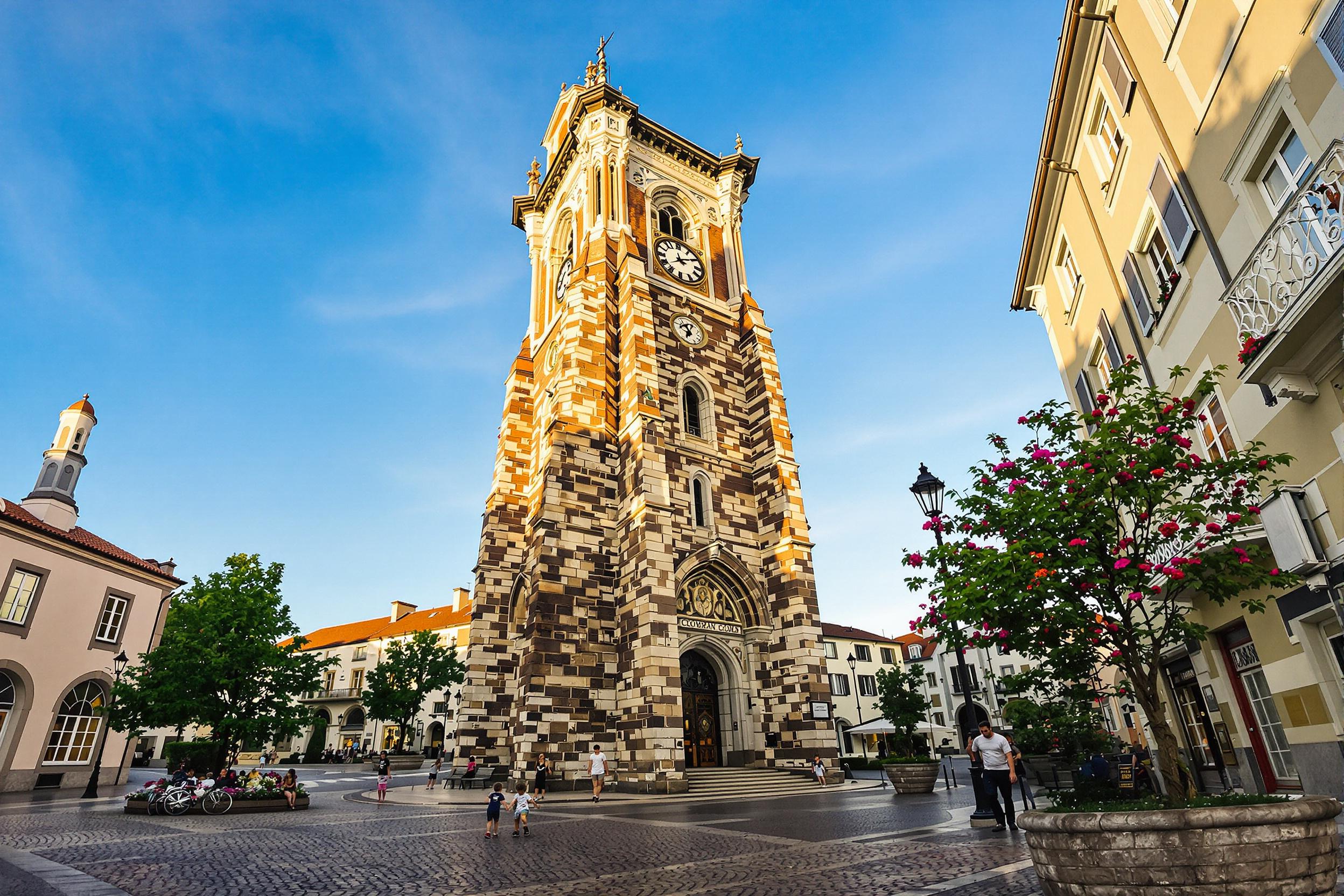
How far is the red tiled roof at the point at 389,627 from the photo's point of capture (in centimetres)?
6462

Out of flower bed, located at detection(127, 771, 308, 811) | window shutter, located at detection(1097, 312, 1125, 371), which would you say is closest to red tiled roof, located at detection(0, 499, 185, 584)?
flower bed, located at detection(127, 771, 308, 811)

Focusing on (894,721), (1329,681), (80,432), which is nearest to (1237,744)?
(1329,681)

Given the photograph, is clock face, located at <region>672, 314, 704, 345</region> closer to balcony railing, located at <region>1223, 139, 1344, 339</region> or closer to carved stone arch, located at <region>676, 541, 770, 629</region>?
carved stone arch, located at <region>676, 541, 770, 629</region>

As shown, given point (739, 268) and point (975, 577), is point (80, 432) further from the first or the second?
point (975, 577)

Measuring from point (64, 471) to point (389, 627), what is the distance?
42086 mm

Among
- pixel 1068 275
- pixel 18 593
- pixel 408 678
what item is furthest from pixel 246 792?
pixel 408 678

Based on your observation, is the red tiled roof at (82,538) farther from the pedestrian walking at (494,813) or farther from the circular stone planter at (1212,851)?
the circular stone planter at (1212,851)

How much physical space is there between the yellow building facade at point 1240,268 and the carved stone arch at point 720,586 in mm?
12508

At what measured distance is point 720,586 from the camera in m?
24.9

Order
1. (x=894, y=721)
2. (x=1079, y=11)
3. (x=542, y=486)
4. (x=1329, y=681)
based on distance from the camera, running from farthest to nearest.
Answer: (x=894, y=721) < (x=542, y=486) < (x=1079, y=11) < (x=1329, y=681)

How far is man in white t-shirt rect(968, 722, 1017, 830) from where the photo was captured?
35.1ft

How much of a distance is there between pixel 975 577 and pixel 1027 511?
844mm

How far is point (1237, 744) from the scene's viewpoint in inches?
472

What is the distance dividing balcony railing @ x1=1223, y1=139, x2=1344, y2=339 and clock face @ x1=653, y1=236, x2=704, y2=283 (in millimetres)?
23978
